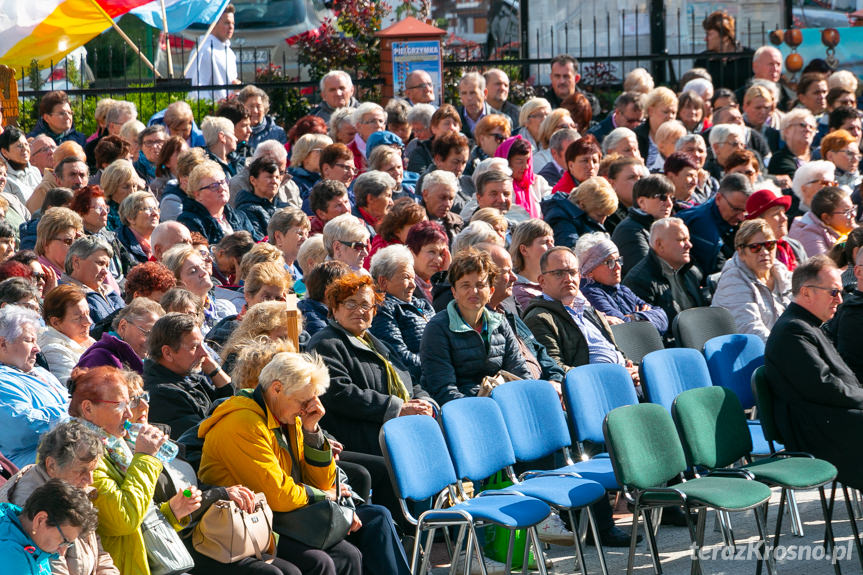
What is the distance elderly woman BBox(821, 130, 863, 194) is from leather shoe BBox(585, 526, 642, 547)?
5.61 metres

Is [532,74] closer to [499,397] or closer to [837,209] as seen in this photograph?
[837,209]

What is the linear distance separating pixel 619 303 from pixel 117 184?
359 centimetres

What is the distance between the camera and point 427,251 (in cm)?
777

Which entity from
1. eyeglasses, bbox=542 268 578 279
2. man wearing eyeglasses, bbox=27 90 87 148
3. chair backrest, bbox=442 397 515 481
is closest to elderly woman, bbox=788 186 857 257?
eyeglasses, bbox=542 268 578 279

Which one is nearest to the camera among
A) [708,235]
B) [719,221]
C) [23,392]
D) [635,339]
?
[23,392]

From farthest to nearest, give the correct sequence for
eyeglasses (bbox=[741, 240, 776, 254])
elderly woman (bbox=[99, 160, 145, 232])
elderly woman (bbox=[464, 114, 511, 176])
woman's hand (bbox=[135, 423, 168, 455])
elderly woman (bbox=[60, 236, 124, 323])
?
elderly woman (bbox=[464, 114, 511, 176])
elderly woman (bbox=[99, 160, 145, 232])
eyeglasses (bbox=[741, 240, 776, 254])
elderly woman (bbox=[60, 236, 124, 323])
woman's hand (bbox=[135, 423, 168, 455])

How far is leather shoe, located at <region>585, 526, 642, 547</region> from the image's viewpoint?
6730mm

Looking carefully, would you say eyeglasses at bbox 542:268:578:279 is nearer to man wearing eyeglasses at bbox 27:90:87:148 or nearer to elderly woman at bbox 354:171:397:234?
elderly woman at bbox 354:171:397:234

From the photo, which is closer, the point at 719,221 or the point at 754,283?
the point at 754,283

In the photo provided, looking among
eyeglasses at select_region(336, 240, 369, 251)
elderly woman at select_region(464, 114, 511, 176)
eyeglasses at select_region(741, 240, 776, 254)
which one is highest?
elderly woman at select_region(464, 114, 511, 176)

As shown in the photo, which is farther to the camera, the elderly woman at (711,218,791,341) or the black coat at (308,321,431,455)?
the elderly woman at (711,218,791,341)

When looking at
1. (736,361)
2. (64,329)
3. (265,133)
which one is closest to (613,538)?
(736,361)

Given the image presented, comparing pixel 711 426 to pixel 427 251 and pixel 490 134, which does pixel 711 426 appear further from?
pixel 490 134

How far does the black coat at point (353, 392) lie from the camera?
20.4ft
